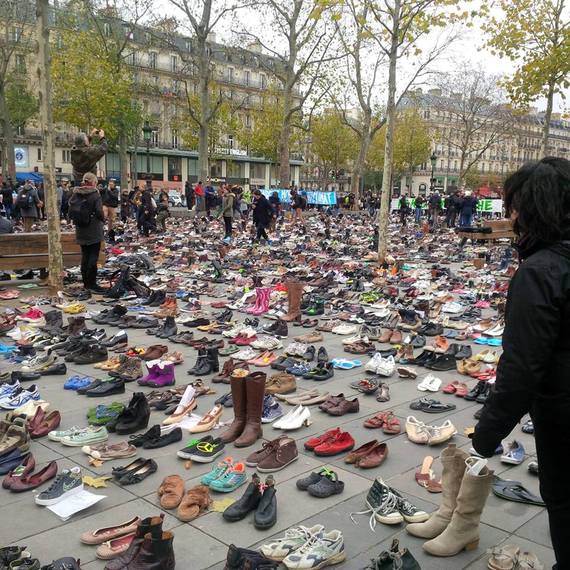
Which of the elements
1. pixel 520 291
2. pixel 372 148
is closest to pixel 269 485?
pixel 520 291

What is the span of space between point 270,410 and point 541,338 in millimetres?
3316

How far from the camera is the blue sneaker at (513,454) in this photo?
13.8 feet

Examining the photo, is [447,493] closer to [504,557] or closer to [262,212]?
[504,557]

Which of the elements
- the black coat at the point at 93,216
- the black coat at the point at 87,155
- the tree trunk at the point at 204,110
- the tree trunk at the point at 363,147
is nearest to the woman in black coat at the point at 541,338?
the black coat at the point at 93,216

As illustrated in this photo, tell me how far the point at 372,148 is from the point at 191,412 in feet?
209

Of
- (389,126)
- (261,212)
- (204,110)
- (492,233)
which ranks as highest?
(204,110)

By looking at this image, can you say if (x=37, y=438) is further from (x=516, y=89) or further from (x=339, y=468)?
(x=516, y=89)

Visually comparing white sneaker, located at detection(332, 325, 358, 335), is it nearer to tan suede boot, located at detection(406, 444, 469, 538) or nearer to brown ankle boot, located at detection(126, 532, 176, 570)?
tan suede boot, located at detection(406, 444, 469, 538)

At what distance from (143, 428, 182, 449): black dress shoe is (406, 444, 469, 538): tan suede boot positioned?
2.09m

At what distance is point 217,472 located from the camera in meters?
3.97

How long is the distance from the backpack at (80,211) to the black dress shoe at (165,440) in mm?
6251

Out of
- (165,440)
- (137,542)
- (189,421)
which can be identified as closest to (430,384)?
(189,421)

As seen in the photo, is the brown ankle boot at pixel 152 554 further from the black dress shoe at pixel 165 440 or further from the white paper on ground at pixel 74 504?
the black dress shoe at pixel 165 440

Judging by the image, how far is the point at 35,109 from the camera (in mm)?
47562
